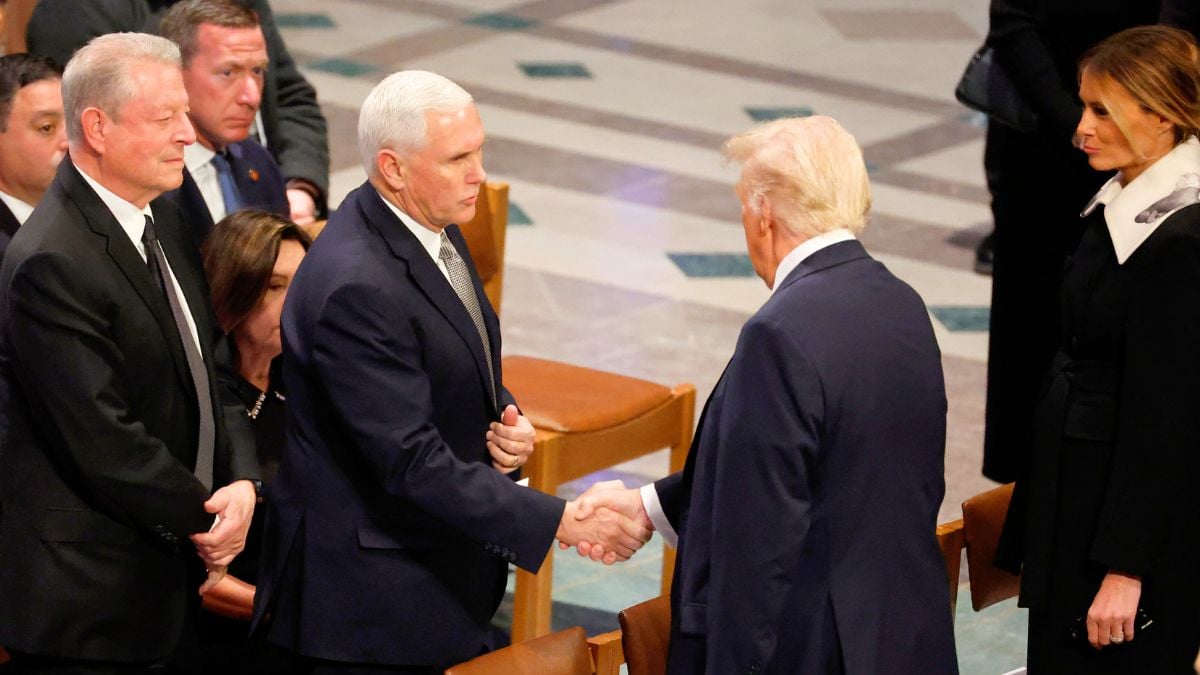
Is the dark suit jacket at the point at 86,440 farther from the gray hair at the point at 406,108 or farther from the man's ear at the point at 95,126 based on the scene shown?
the gray hair at the point at 406,108

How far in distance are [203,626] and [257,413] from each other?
46 centimetres

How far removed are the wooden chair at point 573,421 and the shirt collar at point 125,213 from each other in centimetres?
145

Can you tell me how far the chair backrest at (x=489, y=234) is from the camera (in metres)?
4.91

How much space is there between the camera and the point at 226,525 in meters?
3.12

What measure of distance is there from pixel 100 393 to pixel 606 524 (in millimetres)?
912

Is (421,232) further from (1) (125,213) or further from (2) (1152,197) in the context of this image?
(2) (1152,197)

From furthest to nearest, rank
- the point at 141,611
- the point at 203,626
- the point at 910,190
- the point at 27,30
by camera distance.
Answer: the point at 910,190 < the point at 27,30 < the point at 203,626 < the point at 141,611

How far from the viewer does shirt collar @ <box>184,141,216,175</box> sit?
4.36 m

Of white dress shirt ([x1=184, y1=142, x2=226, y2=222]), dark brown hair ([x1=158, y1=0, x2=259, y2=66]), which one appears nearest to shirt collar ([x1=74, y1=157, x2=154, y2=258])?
white dress shirt ([x1=184, y1=142, x2=226, y2=222])

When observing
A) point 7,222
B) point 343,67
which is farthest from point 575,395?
point 343,67

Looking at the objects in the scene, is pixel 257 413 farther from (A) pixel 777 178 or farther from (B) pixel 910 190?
(B) pixel 910 190

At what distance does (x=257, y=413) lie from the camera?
3.73 metres

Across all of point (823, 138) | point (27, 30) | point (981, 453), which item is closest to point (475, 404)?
point (823, 138)

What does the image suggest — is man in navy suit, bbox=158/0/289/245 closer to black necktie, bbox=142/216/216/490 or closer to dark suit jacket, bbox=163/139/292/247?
dark suit jacket, bbox=163/139/292/247
